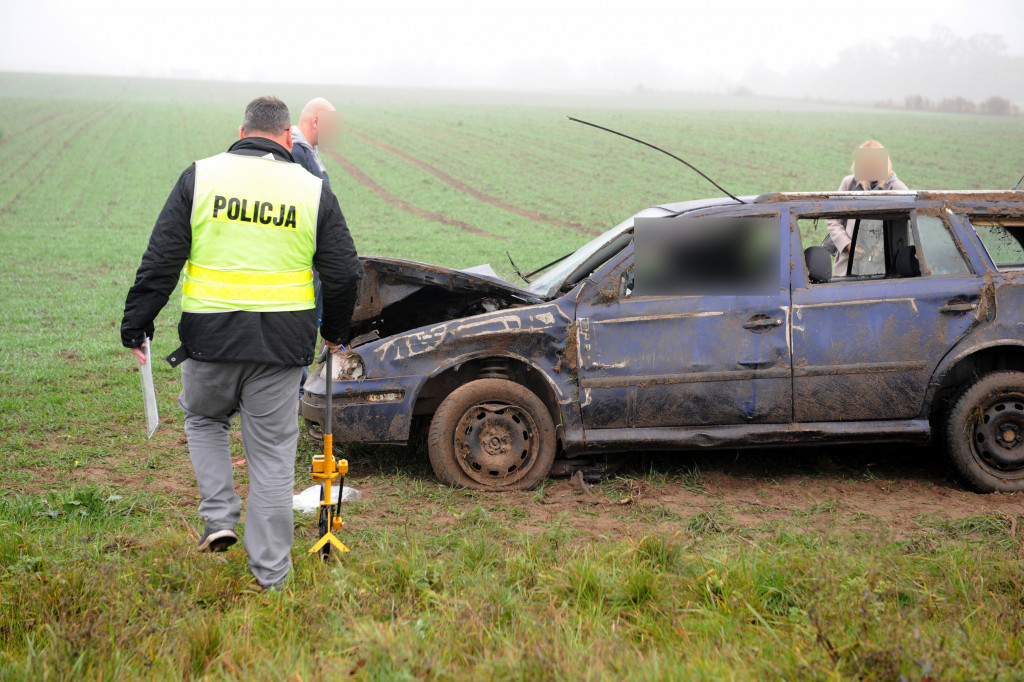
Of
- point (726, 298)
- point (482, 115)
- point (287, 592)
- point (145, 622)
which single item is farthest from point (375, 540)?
point (482, 115)

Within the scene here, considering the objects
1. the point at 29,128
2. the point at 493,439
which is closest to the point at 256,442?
the point at 493,439

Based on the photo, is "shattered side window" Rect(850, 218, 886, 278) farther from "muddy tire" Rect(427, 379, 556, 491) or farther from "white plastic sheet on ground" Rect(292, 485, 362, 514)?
"white plastic sheet on ground" Rect(292, 485, 362, 514)

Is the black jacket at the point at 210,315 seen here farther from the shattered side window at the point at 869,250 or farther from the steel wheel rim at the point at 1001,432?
the steel wheel rim at the point at 1001,432

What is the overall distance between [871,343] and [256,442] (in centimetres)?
346

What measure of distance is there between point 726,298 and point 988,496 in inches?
75.0

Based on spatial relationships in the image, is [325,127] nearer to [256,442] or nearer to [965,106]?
[256,442]

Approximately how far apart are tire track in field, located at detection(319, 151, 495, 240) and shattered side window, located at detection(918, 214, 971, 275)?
12.0 m

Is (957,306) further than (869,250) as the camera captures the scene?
No

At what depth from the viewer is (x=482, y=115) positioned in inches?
2251

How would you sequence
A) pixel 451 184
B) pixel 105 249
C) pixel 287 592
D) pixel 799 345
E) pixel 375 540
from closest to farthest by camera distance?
1. pixel 287 592
2. pixel 375 540
3. pixel 799 345
4. pixel 105 249
5. pixel 451 184

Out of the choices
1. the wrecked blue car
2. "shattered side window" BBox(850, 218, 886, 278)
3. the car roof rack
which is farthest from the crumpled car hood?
"shattered side window" BBox(850, 218, 886, 278)

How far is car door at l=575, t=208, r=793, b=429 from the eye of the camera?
16.2 ft

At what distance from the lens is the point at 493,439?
506 cm

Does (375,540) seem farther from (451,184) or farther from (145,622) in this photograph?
(451,184)
